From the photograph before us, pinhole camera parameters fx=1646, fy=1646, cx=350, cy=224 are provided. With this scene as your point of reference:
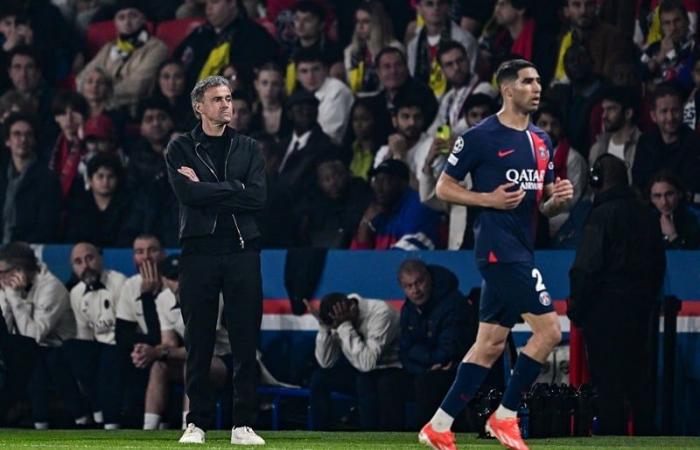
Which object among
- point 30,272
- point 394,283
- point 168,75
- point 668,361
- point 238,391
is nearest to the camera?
point 238,391

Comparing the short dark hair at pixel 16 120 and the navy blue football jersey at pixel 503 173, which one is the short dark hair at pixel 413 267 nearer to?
the navy blue football jersey at pixel 503 173

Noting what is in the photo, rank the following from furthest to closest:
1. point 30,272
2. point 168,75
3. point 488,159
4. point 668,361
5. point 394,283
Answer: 1. point 168,75
2. point 30,272
3. point 394,283
4. point 668,361
5. point 488,159

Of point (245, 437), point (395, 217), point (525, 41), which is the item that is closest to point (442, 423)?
point (245, 437)

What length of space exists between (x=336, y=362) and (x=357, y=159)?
79.7 inches

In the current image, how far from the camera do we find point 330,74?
14.9m

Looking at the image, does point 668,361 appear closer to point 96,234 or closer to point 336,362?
point 336,362

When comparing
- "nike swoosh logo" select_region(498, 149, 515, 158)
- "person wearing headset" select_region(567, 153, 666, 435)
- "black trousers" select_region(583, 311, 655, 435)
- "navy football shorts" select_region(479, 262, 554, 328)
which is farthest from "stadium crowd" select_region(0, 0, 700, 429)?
"nike swoosh logo" select_region(498, 149, 515, 158)

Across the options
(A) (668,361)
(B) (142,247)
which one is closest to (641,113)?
(A) (668,361)

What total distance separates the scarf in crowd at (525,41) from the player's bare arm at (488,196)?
549 cm

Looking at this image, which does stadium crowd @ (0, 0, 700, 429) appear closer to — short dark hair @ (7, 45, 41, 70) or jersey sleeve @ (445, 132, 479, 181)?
short dark hair @ (7, 45, 41, 70)

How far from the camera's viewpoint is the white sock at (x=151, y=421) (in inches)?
527

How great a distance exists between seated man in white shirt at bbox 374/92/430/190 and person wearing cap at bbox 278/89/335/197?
1.86ft

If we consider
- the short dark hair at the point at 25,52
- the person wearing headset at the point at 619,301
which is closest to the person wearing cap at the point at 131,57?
the short dark hair at the point at 25,52

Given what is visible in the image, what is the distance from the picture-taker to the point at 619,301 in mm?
11961
